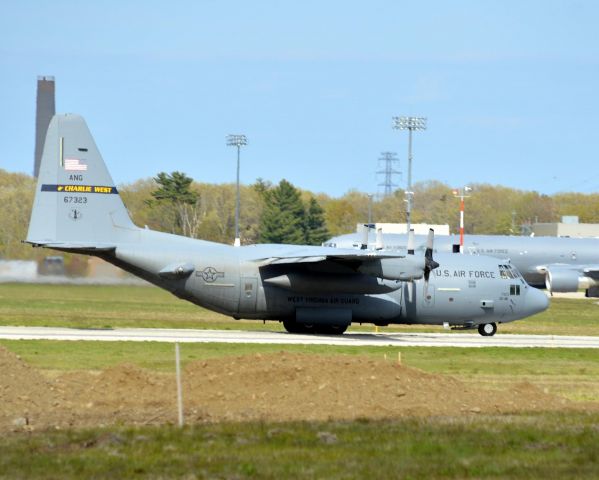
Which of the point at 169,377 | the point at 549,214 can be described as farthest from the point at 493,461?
the point at 549,214

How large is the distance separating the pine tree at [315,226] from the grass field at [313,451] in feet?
391

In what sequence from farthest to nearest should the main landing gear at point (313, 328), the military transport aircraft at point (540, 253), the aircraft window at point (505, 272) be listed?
the military transport aircraft at point (540, 253) → the aircraft window at point (505, 272) → the main landing gear at point (313, 328)

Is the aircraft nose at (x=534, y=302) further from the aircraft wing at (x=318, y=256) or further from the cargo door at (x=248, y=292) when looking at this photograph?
the cargo door at (x=248, y=292)

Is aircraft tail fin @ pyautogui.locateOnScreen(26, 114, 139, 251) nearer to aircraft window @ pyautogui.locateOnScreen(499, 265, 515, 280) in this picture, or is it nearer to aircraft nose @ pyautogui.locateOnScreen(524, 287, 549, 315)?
aircraft window @ pyautogui.locateOnScreen(499, 265, 515, 280)

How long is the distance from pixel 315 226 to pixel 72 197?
338ft

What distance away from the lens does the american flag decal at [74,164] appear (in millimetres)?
39875

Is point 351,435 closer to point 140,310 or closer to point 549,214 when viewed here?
point 140,310

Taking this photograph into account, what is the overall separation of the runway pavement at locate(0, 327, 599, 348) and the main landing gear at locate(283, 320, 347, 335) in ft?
1.20

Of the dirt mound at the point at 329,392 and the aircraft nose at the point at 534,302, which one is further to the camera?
the aircraft nose at the point at 534,302

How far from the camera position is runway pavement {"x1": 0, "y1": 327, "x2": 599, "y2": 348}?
39.2 meters

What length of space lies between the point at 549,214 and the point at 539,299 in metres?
144

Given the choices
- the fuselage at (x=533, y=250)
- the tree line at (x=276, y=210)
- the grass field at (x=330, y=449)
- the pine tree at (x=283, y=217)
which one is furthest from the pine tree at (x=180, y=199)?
the grass field at (x=330, y=449)

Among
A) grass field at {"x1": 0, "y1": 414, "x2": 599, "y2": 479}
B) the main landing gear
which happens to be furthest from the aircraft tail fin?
grass field at {"x1": 0, "y1": 414, "x2": 599, "y2": 479}

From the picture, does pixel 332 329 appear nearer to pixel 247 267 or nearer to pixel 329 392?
pixel 247 267
